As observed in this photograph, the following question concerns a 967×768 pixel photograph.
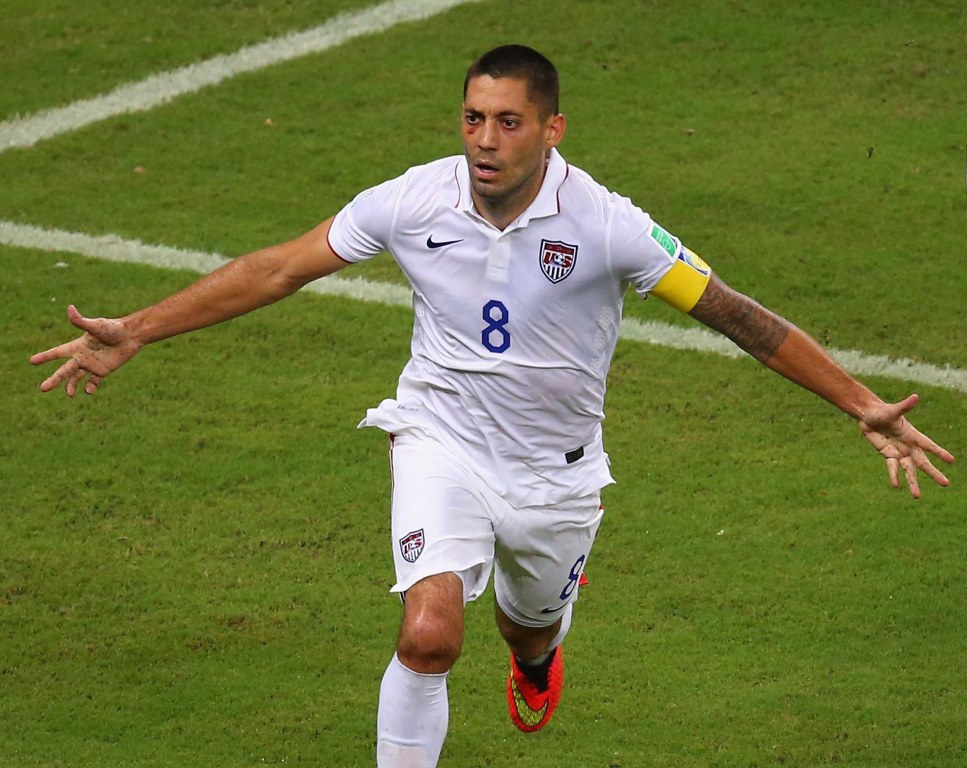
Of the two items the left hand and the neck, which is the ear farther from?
the left hand

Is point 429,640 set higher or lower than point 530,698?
higher

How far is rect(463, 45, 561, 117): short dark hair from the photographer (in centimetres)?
561

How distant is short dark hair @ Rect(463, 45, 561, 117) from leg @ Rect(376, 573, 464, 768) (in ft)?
4.80

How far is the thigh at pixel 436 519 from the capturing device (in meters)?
5.52

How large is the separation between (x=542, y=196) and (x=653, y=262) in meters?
0.40

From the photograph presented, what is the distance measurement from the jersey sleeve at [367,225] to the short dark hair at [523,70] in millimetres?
451

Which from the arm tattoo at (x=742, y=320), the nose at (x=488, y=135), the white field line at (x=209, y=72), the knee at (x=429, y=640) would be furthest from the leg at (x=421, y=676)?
the white field line at (x=209, y=72)

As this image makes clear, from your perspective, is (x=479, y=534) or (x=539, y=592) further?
(x=539, y=592)

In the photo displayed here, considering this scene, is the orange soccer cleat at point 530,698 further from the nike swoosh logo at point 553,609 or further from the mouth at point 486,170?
the mouth at point 486,170

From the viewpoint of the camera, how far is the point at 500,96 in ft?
18.3

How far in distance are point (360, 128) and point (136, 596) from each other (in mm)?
4765

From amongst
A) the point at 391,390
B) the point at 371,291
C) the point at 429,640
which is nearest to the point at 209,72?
the point at 371,291

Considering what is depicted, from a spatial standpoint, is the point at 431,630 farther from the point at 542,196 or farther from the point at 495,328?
the point at 542,196

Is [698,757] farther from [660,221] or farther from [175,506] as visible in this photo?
[660,221]
